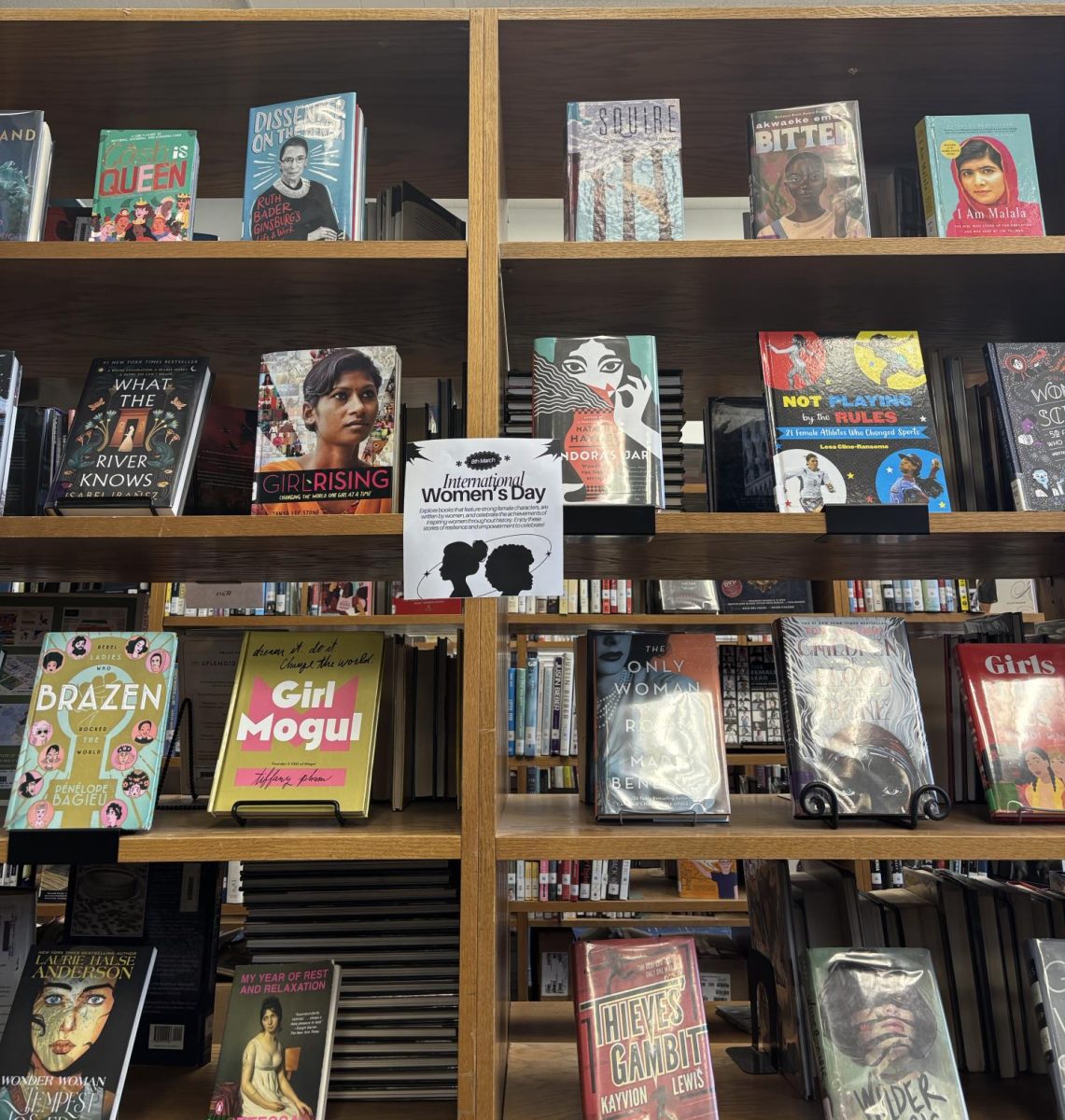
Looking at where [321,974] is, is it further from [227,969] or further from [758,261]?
[758,261]

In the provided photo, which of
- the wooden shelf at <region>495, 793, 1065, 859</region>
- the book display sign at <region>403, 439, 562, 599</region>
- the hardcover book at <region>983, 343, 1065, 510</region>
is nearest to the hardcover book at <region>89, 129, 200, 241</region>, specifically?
the book display sign at <region>403, 439, 562, 599</region>

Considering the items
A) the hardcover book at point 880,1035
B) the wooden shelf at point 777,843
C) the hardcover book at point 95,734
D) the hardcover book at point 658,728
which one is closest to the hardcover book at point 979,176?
the hardcover book at point 658,728

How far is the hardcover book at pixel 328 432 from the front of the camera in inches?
52.4

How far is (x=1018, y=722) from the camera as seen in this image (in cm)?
132

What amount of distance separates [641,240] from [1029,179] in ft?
2.15

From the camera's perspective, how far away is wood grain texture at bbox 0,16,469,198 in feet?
4.60

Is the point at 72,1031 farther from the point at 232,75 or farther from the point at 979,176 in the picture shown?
the point at 979,176

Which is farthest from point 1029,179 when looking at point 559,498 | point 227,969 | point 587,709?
point 227,969

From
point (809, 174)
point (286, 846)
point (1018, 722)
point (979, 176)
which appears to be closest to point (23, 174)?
point (286, 846)

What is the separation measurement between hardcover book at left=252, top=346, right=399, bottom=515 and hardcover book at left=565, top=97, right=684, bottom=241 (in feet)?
1.31

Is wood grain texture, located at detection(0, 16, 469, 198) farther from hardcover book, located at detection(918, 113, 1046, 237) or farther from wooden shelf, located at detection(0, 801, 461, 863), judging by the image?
wooden shelf, located at detection(0, 801, 461, 863)

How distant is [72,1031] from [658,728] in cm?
93

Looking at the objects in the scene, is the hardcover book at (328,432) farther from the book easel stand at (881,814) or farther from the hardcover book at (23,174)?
the book easel stand at (881,814)

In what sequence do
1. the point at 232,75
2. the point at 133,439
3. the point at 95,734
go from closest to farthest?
the point at 95,734
the point at 133,439
the point at 232,75
